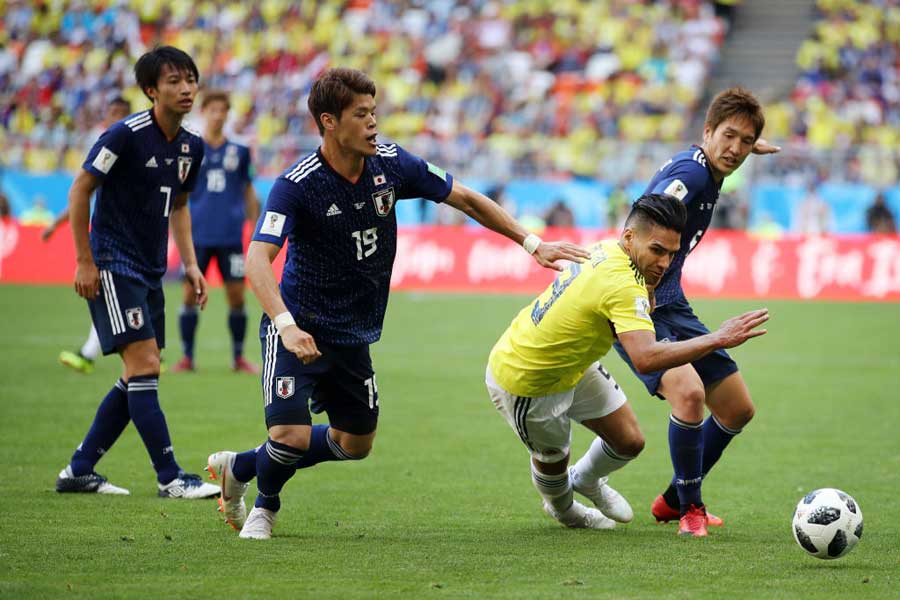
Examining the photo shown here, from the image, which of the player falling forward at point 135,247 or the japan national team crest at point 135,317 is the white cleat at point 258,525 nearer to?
the player falling forward at point 135,247

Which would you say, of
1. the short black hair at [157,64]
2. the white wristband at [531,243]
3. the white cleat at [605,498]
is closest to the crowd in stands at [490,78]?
the short black hair at [157,64]

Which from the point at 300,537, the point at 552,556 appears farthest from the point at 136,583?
the point at 552,556

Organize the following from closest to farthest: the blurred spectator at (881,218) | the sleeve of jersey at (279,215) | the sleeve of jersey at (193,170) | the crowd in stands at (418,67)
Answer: the sleeve of jersey at (279,215), the sleeve of jersey at (193,170), the blurred spectator at (881,218), the crowd in stands at (418,67)

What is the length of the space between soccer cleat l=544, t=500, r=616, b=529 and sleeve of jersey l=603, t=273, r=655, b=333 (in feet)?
4.64

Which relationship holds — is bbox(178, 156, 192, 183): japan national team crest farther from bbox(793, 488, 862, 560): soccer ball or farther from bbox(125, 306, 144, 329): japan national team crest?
bbox(793, 488, 862, 560): soccer ball

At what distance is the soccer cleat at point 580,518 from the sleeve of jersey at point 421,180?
1756 millimetres

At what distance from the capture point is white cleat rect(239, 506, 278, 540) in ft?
20.5

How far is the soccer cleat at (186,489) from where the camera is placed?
7.41 metres

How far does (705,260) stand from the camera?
77.9 ft

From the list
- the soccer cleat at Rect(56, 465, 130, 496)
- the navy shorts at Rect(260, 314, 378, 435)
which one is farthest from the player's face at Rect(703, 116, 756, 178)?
the soccer cleat at Rect(56, 465, 130, 496)

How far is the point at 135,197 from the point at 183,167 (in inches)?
14.0

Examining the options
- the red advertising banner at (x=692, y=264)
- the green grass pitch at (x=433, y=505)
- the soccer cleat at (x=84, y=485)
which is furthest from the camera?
the red advertising banner at (x=692, y=264)

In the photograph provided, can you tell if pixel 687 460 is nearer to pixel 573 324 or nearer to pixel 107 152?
pixel 573 324

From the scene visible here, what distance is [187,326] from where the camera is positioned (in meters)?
13.3
